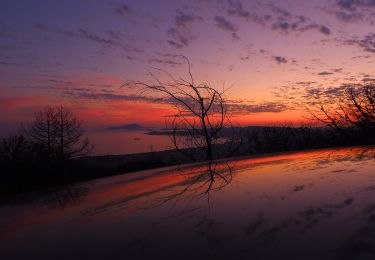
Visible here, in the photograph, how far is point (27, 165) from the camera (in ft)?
26.5

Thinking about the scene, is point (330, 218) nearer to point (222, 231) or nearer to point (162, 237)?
point (222, 231)

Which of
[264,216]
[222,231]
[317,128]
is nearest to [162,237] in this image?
[222,231]

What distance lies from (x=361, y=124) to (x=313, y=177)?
29.7 ft

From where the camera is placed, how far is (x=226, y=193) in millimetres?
2914

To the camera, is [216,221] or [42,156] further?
[42,156]

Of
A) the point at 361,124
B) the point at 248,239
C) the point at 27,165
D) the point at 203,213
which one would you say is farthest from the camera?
the point at 361,124

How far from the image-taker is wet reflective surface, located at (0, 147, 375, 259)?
166 cm

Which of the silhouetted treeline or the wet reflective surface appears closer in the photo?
the wet reflective surface

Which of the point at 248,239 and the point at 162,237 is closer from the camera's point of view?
the point at 248,239

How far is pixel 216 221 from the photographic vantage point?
84.5 inches

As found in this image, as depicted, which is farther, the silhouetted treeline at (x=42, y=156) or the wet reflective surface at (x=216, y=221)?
the silhouetted treeline at (x=42, y=156)

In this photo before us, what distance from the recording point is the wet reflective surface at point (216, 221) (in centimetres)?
166

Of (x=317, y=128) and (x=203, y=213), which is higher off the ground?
(x=317, y=128)

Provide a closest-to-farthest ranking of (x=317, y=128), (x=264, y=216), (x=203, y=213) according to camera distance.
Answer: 1. (x=264, y=216)
2. (x=203, y=213)
3. (x=317, y=128)
